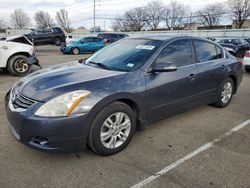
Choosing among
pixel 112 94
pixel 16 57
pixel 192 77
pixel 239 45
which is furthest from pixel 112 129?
pixel 239 45

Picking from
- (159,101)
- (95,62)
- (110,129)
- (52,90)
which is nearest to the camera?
(52,90)

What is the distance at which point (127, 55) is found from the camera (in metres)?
3.74

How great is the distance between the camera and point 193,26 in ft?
242

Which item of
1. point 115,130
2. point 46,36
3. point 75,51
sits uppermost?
point 46,36

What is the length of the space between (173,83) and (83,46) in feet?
54.0

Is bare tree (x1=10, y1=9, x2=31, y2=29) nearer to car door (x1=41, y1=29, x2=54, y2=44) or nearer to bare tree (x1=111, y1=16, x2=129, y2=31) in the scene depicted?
bare tree (x1=111, y1=16, x2=129, y2=31)

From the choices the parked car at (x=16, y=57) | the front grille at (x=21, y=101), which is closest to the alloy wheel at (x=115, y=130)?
the front grille at (x=21, y=101)

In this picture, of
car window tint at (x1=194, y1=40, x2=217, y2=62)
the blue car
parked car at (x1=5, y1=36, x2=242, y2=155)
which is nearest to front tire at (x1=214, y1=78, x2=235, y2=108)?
parked car at (x1=5, y1=36, x2=242, y2=155)

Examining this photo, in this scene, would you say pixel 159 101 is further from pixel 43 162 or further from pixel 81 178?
pixel 43 162

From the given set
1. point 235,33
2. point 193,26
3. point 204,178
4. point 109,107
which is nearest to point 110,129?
point 109,107

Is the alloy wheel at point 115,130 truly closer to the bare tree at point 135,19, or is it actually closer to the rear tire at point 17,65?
the rear tire at point 17,65

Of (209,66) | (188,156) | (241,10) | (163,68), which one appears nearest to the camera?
(188,156)

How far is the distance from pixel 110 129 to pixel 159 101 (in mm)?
901

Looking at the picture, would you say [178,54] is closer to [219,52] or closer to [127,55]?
[127,55]
